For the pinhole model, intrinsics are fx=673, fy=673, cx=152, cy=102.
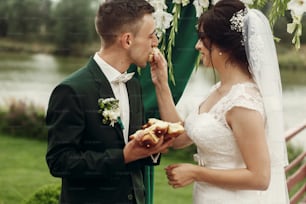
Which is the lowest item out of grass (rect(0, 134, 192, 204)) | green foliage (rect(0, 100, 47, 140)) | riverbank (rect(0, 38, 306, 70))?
grass (rect(0, 134, 192, 204))

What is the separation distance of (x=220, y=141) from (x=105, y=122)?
0.23 m

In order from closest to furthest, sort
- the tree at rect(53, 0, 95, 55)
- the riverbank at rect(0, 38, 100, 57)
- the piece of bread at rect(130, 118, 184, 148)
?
1. the piece of bread at rect(130, 118, 184, 148)
2. the tree at rect(53, 0, 95, 55)
3. the riverbank at rect(0, 38, 100, 57)

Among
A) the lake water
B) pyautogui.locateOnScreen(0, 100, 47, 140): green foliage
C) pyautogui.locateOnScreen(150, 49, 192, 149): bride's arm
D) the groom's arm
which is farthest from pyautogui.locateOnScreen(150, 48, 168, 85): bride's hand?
pyautogui.locateOnScreen(0, 100, 47, 140): green foliage

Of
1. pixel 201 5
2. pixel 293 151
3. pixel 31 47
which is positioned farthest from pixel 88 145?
pixel 293 151

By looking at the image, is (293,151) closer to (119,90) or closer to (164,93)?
(164,93)

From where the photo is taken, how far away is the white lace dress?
1.20m

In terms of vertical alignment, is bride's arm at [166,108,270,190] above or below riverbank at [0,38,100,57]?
above

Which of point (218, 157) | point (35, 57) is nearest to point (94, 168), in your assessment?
point (218, 157)

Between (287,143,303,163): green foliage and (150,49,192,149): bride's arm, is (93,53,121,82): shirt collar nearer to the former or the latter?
(150,49,192,149): bride's arm

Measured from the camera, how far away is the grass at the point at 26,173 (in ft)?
13.3

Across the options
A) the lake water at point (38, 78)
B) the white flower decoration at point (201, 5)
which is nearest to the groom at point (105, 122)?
the white flower decoration at point (201, 5)

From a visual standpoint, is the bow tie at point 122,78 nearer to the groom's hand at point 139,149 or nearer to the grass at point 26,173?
the groom's hand at point 139,149

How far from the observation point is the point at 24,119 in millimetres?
3807

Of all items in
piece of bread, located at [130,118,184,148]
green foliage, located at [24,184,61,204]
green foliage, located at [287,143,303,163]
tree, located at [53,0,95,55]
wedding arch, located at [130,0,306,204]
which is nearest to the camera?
piece of bread, located at [130,118,184,148]
